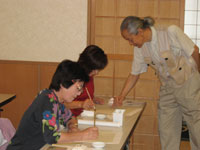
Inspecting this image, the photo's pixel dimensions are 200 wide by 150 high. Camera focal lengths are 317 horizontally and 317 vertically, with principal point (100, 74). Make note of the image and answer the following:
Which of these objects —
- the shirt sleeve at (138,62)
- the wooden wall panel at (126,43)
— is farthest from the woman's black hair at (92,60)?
the wooden wall panel at (126,43)

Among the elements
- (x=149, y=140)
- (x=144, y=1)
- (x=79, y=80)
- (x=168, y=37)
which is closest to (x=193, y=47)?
(x=168, y=37)

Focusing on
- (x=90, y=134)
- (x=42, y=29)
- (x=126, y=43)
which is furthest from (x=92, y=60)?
(x=42, y=29)

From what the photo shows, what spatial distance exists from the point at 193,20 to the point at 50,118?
4.41 metres

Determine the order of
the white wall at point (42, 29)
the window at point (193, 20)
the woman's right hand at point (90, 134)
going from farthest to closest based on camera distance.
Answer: the window at point (193, 20)
the white wall at point (42, 29)
the woman's right hand at point (90, 134)

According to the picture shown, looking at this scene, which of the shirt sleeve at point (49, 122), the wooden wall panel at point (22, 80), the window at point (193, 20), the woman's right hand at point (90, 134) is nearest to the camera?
the shirt sleeve at point (49, 122)

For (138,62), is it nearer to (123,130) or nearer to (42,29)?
(123,130)

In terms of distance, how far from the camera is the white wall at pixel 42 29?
4.10 meters

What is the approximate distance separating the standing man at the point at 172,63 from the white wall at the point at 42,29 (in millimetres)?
1436

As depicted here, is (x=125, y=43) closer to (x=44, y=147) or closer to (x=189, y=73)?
(x=189, y=73)

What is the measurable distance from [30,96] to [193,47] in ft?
8.11

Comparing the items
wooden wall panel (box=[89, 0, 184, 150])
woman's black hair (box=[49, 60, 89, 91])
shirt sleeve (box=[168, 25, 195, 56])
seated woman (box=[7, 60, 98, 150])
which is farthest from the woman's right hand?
wooden wall panel (box=[89, 0, 184, 150])

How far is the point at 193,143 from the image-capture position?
9.27ft

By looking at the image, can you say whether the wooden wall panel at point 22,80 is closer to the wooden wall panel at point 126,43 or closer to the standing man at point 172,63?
the wooden wall panel at point 126,43

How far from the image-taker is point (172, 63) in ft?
8.80
